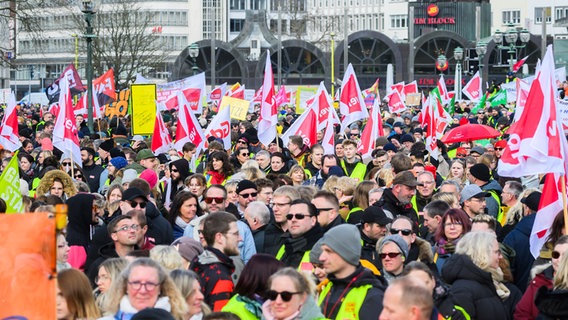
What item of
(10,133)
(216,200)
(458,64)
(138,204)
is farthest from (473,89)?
(138,204)

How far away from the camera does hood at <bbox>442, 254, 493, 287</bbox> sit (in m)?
8.50

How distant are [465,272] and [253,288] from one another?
144 centimetres

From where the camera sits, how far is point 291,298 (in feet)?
23.6

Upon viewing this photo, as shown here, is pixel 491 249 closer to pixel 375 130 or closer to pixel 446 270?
pixel 446 270

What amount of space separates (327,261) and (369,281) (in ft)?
0.94

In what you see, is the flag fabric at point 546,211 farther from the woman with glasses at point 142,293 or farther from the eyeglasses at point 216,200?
the woman with glasses at point 142,293

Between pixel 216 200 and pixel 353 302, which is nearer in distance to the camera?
pixel 353 302

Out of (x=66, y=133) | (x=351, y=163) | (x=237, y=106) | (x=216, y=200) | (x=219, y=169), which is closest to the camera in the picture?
(x=216, y=200)

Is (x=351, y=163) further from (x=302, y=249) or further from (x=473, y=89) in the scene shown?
(x=473, y=89)

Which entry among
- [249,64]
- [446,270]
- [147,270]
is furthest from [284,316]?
[249,64]

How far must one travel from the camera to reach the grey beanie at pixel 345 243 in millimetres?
7934

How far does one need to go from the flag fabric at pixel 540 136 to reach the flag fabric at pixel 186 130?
10.0 metres

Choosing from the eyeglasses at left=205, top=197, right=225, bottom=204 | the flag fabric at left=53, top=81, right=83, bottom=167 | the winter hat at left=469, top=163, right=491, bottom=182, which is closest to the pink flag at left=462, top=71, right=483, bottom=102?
the flag fabric at left=53, top=81, right=83, bottom=167

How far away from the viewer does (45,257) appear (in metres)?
5.39
